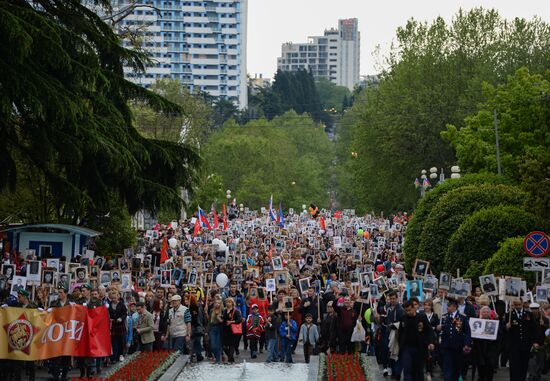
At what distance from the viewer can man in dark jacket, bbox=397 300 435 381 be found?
20.5 m

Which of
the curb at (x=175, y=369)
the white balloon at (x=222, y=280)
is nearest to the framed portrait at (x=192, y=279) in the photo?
the white balloon at (x=222, y=280)

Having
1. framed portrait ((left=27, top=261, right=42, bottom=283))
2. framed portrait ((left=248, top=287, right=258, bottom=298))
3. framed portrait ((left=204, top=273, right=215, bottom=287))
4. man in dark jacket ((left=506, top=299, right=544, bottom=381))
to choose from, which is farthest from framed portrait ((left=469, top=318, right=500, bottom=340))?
framed portrait ((left=204, top=273, right=215, bottom=287))

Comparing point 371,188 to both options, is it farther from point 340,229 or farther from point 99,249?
point 99,249

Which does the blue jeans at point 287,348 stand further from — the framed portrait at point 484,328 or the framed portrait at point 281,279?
the framed portrait at point 281,279

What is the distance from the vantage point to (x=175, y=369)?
22.3m

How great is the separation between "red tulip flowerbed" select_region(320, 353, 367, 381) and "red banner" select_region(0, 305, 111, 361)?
360cm

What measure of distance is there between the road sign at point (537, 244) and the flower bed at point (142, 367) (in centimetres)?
679

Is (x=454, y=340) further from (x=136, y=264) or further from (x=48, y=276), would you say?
(x=136, y=264)

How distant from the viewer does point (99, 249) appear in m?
45.5

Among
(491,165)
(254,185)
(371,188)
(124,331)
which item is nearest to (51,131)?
(124,331)

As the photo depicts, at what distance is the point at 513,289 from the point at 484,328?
9.62 feet

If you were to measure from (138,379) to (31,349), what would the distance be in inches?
70.8

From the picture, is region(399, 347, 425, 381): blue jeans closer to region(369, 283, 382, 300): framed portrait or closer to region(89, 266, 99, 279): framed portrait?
region(369, 283, 382, 300): framed portrait

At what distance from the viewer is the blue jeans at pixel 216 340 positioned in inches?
988
